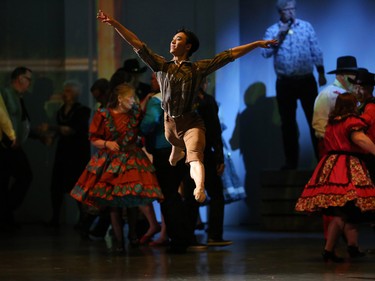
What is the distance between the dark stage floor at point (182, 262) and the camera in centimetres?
683

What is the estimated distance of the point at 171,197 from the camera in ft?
27.4

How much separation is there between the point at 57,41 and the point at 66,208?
2012 mm

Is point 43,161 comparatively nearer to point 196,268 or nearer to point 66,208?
point 66,208

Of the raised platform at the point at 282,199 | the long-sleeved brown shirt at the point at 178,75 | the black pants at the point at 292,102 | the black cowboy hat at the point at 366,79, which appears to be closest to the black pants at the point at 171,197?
the black cowboy hat at the point at 366,79

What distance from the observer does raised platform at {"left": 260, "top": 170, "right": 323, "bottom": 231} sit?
10.9 metres

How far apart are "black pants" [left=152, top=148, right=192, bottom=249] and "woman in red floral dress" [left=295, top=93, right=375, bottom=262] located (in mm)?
Answer: 1113

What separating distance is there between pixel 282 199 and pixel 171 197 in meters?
2.87

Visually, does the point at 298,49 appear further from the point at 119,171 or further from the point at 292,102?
the point at 119,171

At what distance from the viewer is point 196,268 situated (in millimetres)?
7234

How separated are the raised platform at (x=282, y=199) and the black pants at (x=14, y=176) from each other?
8.51ft

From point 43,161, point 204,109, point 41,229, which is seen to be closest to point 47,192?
point 43,161

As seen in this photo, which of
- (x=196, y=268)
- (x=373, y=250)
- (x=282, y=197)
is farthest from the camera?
(x=282, y=197)

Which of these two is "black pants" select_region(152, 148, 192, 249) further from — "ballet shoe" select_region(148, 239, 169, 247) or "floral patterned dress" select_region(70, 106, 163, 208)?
"ballet shoe" select_region(148, 239, 169, 247)

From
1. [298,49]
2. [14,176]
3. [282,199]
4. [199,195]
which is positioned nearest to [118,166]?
[199,195]
